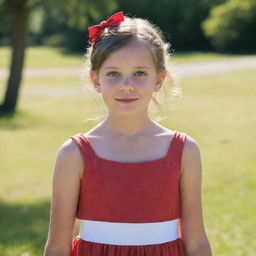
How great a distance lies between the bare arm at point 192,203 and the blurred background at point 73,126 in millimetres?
376

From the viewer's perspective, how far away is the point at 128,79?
7.39 ft

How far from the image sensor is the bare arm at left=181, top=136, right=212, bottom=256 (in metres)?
2.28

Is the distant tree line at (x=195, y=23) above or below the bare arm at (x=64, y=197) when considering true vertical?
below

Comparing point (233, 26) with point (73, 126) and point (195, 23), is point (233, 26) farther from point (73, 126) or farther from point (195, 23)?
point (73, 126)

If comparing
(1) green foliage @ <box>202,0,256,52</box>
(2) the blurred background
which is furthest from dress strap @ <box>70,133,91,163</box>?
(1) green foliage @ <box>202,0,256,52</box>

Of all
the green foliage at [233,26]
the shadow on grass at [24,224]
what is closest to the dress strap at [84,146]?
the shadow on grass at [24,224]

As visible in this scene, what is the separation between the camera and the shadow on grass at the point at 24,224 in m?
5.52

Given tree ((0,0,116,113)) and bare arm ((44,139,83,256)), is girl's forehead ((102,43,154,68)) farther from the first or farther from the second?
tree ((0,0,116,113))

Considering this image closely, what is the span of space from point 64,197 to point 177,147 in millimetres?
427

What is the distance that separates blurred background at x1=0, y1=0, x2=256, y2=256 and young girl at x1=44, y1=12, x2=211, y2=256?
335 mm

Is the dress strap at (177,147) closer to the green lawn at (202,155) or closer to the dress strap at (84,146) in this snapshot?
the dress strap at (84,146)

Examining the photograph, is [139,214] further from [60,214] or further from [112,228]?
[60,214]

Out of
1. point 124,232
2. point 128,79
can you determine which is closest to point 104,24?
point 128,79

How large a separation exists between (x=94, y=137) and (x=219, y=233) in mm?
3742
